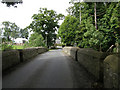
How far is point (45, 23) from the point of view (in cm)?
5025

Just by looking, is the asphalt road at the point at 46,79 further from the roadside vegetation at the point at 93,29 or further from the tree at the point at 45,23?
the tree at the point at 45,23

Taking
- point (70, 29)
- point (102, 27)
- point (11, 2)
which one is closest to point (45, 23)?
point (70, 29)

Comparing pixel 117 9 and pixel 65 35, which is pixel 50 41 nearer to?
pixel 65 35

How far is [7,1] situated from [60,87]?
6797 mm

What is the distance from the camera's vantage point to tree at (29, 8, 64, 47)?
49375mm

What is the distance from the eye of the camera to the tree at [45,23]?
49375 mm

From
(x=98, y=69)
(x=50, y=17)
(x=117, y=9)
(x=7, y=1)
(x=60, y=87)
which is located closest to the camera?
(x=60, y=87)

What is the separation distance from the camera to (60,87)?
13.2 feet

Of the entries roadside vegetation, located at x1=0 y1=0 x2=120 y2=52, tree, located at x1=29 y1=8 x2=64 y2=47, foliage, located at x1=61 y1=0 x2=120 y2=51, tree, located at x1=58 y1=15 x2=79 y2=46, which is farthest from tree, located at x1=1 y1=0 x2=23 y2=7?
tree, located at x1=29 y1=8 x2=64 y2=47

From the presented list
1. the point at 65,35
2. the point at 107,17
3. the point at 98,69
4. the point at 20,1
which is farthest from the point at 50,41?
the point at 98,69

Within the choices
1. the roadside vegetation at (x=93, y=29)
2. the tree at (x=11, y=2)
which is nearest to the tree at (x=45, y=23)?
the roadside vegetation at (x=93, y=29)

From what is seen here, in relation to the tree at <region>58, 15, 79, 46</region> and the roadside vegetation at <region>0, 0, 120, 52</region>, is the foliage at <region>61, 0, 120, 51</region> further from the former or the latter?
the tree at <region>58, 15, 79, 46</region>

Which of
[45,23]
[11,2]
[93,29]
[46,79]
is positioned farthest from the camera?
[45,23]

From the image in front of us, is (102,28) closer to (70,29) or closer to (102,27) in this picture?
(102,27)
